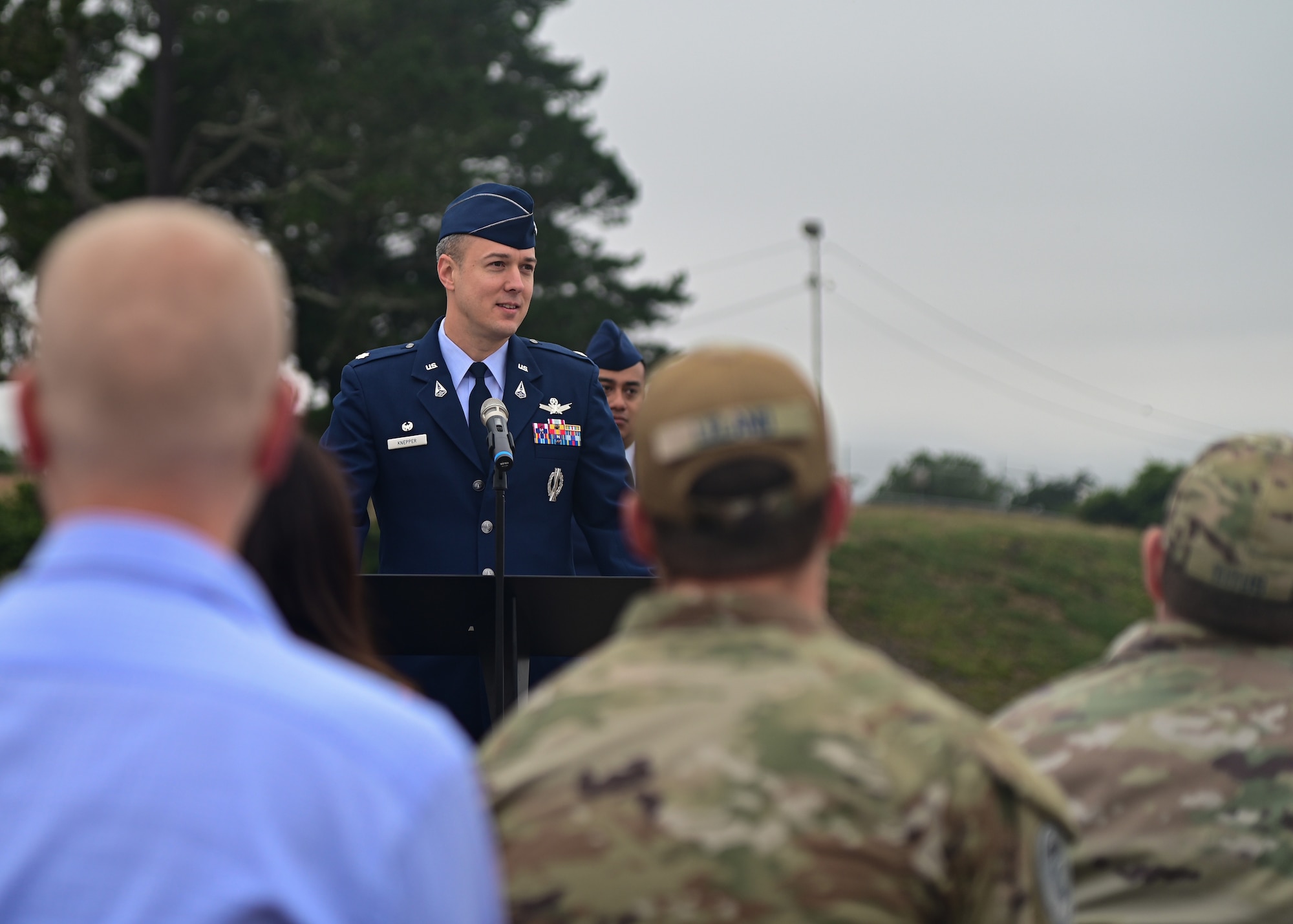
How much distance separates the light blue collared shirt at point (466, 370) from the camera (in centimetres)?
502

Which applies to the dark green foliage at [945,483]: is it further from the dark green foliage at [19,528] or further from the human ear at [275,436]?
the human ear at [275,436]

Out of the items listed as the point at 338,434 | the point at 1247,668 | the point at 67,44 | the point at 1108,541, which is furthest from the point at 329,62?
the point at 1247,668

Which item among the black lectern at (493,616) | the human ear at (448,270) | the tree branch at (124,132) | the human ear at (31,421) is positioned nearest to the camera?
the human ear at (31,421)

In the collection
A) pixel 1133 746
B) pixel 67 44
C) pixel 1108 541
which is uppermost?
pixel 67 44

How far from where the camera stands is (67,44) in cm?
2134

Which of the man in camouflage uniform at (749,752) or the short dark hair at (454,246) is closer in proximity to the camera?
the man in camouflage uniform at (749,752)

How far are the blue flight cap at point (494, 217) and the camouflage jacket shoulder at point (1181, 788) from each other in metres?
3.26

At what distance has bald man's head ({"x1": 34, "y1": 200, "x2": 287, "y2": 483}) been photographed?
1.30 m

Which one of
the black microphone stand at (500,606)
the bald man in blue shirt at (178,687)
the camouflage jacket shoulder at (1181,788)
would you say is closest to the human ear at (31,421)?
the bald man in blue shirt at (178,687)

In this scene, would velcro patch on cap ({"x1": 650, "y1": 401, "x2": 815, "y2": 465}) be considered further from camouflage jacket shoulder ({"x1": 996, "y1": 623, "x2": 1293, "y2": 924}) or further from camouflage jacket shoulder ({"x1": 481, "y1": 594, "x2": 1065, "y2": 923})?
camouflage jacket shoulder ({"x1": 996, "y1": 623, "x2": 1293, "y2": 924})

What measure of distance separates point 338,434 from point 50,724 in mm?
3677

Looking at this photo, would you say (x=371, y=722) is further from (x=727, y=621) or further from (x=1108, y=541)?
(x=1108, y=541)

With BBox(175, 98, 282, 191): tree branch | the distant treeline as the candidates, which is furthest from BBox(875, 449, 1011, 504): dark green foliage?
BBox(175, 98, 282, 191): tree branch

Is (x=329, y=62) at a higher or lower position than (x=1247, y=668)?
higher
